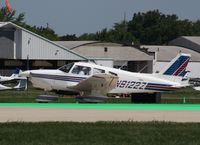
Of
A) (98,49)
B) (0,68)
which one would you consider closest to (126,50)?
(98,49)

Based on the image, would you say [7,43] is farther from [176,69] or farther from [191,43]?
[191,43]

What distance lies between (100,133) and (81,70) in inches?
640

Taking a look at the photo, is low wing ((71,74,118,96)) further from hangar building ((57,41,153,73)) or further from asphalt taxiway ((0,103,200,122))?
hangar building ((57,41,153,73))

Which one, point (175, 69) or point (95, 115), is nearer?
point (95, 115)

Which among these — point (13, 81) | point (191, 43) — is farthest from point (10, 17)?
point (13, 81)

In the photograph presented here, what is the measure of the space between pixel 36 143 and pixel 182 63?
20.8 metres

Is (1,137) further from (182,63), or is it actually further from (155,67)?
(155,67)

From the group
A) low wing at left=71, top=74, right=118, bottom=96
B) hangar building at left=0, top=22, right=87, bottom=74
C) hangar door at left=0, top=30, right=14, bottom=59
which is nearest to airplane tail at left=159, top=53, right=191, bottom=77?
low wing at left=71, top=74, right=118, bottom=96

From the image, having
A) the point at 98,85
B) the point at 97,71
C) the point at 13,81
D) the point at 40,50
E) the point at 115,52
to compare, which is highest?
the point at 115,52

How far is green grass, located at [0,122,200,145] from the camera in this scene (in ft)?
41.7

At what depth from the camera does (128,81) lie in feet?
99.2

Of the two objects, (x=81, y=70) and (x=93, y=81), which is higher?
(x=81, y=70)

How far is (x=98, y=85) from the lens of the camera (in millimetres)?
29078

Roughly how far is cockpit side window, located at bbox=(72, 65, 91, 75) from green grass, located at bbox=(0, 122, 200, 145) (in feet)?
46.7
